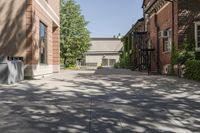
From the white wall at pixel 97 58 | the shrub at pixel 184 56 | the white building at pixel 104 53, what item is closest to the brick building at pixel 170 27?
the shrub at pixel 184 56

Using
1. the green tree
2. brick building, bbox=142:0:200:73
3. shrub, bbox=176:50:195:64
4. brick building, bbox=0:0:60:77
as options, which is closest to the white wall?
the green tree

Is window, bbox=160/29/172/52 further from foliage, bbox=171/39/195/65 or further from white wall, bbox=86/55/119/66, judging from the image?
white wall, bbox=86/55/119/66

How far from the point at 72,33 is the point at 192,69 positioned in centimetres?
3839

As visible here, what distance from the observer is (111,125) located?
8227 millimetres

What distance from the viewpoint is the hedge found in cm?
1858

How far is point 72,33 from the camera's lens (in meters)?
56.9

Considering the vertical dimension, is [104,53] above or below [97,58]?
above

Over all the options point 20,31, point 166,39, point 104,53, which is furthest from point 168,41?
point 104,53

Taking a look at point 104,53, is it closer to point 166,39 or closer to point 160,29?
point 160,29

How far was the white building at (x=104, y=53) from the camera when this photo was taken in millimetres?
89688

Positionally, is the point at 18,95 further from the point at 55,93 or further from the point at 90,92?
the point at 90,92

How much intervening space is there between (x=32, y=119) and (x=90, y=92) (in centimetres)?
505

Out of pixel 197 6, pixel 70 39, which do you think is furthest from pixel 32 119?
pixel 70 39

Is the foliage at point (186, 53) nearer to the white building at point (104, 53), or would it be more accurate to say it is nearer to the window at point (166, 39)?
the window at point (166, 39)
